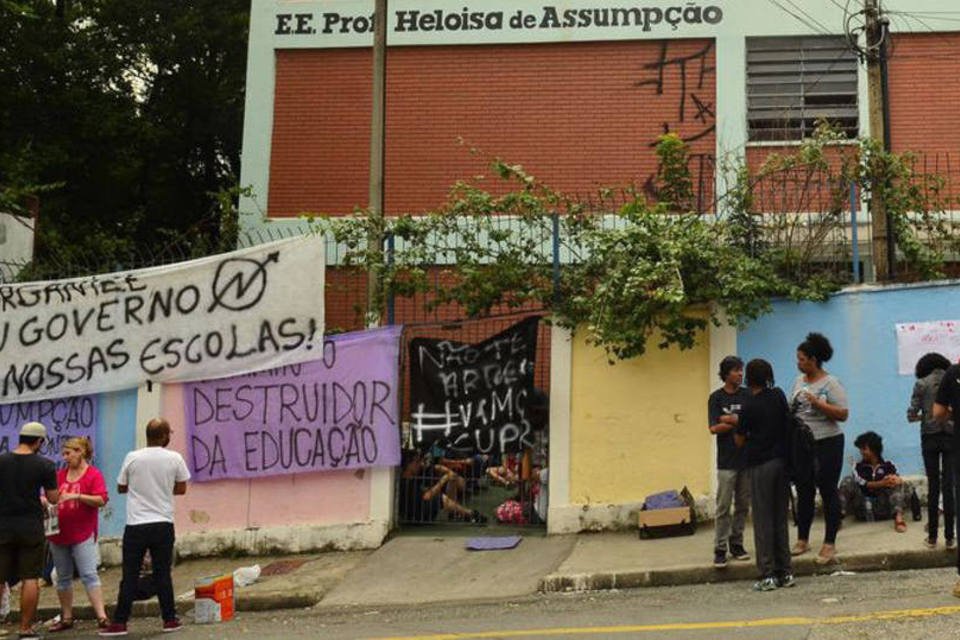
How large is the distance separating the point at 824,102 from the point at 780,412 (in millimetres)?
10143

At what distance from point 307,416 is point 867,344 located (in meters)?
5.52

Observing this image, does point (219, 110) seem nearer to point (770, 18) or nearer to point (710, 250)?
point (770, 18)

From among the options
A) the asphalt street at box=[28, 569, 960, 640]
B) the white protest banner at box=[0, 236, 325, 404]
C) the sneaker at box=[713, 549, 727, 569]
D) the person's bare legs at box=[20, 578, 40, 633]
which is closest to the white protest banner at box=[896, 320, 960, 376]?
the asphalt street at box=[28, 569, 960, 640]

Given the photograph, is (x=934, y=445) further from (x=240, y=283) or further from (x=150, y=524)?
(x=240, y=283)

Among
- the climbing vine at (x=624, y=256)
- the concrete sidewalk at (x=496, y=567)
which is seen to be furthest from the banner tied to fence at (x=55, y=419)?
the climbing vine at (x=624, y=256)

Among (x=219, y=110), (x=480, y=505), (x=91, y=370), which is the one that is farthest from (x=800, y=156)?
(x=219, y=110)

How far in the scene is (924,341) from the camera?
10406mm

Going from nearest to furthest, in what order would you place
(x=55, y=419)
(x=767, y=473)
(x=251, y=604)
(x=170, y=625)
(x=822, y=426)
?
(x=767, y=473) < (x=170, y=625) < (x=822, y=426) < (x=251, y=604) < (x=55, y=419)

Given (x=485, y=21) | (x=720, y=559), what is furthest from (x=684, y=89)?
(x=720, y=559)

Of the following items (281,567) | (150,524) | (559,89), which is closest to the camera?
(150,524)

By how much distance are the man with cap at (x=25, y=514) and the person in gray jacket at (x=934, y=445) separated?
22.3ft

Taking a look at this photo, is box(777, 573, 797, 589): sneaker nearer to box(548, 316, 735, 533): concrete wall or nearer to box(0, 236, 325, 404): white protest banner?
box(548, 316, 735, 533): concrete wall

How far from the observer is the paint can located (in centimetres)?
863

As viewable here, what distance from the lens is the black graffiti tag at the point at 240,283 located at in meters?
11.5
